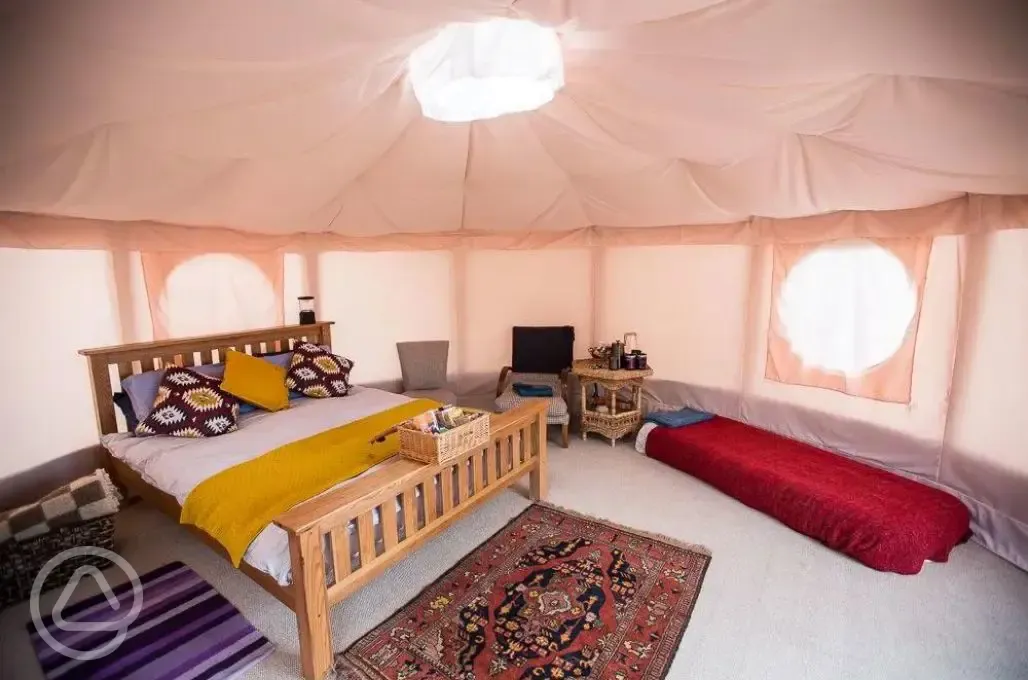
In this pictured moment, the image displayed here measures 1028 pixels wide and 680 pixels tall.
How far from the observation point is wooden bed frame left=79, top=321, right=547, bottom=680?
1854 millimetres

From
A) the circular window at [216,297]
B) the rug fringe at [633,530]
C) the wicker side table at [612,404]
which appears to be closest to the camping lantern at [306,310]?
the circular window at [216,297]

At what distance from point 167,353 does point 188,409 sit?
2.35ft

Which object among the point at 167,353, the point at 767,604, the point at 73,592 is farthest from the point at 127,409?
the point at 767,604

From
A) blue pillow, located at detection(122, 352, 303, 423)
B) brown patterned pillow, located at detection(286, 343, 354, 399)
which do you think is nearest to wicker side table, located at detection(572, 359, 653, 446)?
brown patterned pillow, located at detection(286, 343, 354, 399)

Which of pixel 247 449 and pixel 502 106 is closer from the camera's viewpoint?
pixel 502 106

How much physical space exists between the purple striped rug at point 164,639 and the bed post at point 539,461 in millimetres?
1744

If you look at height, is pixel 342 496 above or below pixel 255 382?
below

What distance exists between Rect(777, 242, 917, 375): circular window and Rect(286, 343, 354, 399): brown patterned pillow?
139 inches

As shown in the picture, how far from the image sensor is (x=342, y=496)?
2020mm

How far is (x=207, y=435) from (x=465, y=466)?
158 cm

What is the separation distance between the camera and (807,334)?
367cm

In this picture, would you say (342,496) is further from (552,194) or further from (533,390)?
(552,194)

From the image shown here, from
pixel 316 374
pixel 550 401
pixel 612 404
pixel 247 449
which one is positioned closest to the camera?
pixel 247 449

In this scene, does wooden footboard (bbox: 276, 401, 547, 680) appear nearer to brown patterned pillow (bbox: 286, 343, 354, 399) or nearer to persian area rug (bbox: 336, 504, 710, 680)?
persian area rug (bbox: 336, 504, 710, 680)
